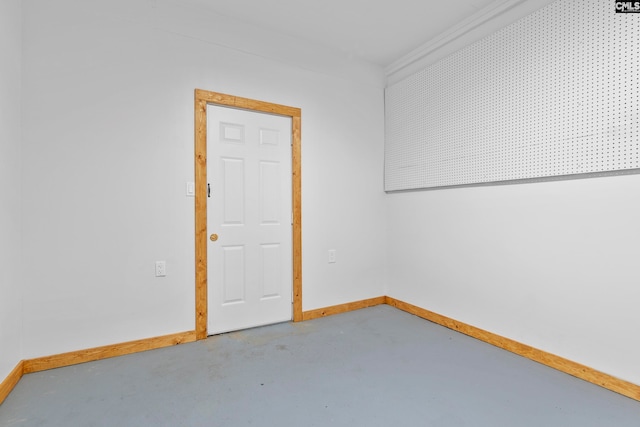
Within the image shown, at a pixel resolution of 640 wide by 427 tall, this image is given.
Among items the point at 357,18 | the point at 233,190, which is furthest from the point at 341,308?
the point at 357,18

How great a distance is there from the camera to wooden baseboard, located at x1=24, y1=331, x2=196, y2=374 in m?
2.11

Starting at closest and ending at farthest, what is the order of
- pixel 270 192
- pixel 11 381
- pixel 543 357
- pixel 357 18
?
pixel 11 381 → pixel 543 357 → pixel 357 18 → pixel 270 192

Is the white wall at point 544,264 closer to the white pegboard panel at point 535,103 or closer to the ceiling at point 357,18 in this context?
the white pegboard panel at point 535,103

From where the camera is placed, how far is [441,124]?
10.0ft

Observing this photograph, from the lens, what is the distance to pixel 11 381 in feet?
6.21

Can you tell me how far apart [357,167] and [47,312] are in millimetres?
2971

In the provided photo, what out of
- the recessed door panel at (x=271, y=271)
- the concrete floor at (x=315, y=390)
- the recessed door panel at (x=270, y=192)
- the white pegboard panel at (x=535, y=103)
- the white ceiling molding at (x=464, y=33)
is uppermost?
the white ceiling molding at (x=464, y=33)

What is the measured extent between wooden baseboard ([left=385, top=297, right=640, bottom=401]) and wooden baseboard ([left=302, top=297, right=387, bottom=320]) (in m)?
0.52

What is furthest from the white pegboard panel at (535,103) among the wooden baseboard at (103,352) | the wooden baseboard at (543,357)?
the wooden baseboard at (103,352)

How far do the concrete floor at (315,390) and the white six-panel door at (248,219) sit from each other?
39 cm

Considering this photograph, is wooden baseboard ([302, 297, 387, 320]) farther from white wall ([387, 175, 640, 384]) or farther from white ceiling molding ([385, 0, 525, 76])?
white ceiling molding ([385, 0, 525, 76])

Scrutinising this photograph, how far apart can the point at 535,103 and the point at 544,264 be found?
1.20 m

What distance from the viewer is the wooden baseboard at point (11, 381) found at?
5.88 feet

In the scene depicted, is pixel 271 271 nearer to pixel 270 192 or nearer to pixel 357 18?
pixel 270 192
